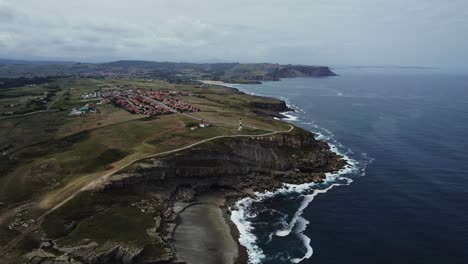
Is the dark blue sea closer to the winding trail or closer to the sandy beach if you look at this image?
the sandy beach

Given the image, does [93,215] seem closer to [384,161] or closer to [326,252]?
[326,252]

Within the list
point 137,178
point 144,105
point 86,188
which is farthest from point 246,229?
point 144,105

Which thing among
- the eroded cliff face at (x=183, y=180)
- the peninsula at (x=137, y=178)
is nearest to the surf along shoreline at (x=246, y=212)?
the peninsula at (x=137, y=178)

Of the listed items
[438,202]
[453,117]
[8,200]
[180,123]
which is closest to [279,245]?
[438,202]

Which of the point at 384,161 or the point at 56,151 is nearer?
the point at 56,151

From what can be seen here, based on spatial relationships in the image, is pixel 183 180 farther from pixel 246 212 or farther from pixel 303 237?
pixel 303 237

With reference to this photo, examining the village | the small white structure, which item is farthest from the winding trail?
the small white structure

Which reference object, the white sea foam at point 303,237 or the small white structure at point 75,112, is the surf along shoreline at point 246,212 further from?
the small white structure at point 75,112

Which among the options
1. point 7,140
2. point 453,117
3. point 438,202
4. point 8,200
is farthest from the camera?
point 453,117

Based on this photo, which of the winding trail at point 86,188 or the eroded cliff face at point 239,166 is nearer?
the winding trail at point 86,188
